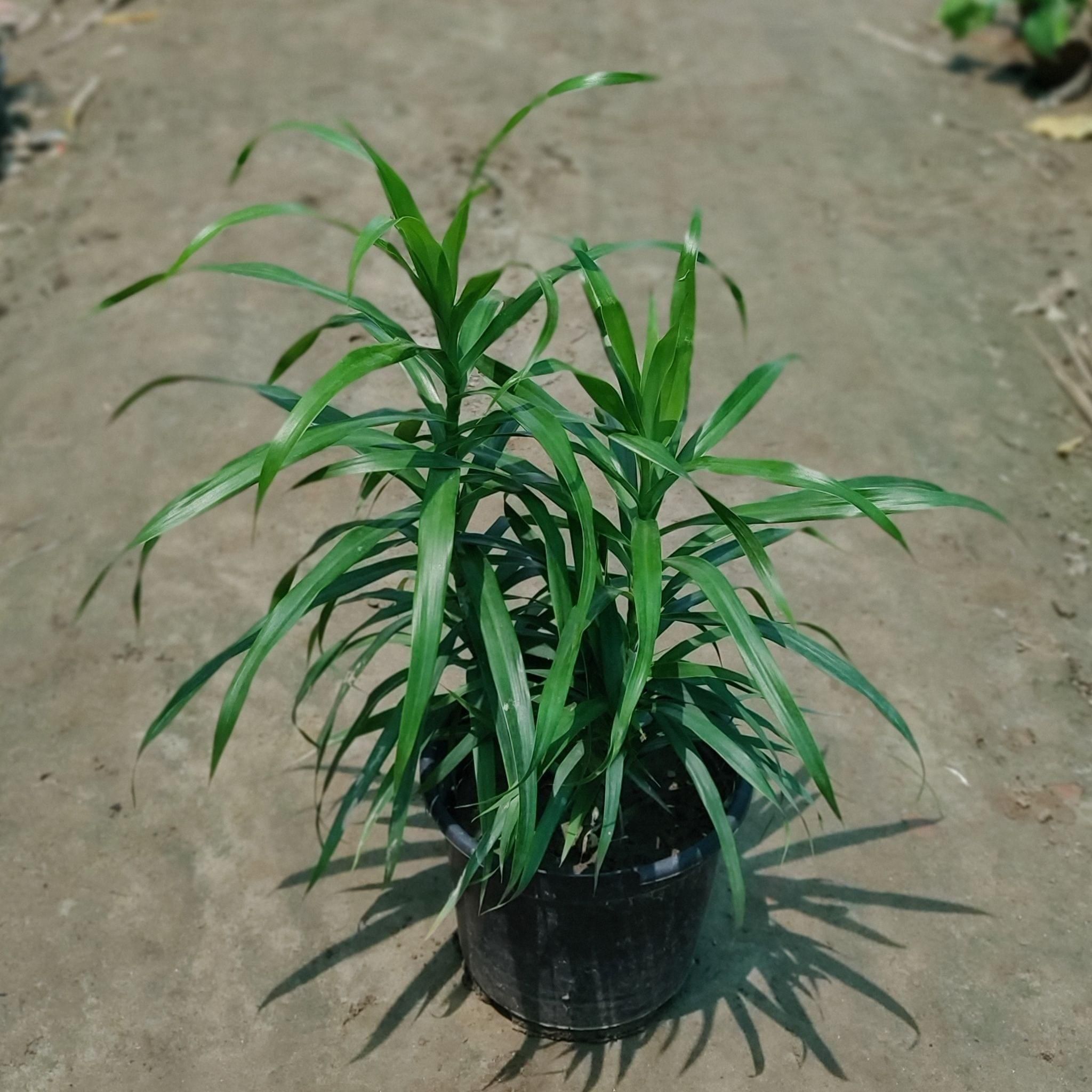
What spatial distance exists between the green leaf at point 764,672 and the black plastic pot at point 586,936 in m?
0.32

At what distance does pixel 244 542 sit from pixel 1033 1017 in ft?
7.41

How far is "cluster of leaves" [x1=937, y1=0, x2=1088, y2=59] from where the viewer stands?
5.93 metres

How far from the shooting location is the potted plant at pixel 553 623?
6.26ft

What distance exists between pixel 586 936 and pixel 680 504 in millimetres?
1588

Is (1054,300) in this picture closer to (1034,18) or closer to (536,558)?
(1034,18)

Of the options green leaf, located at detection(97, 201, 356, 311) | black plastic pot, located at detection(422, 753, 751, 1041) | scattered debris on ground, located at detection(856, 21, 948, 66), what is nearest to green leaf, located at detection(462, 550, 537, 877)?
black plastic pot, located at detection(422, 753, 751, 1041)

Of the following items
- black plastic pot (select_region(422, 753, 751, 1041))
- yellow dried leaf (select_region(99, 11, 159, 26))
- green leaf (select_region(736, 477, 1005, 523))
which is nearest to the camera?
green leaf (select_region(736, 477, 1005, 523))

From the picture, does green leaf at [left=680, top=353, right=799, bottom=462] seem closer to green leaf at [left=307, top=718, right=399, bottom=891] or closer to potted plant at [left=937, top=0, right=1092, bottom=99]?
green leaf at [left=307, top=718, right=399, bottom=891]

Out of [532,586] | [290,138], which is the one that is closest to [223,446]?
[532,586]

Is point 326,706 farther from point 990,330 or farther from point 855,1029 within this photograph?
point 990,330

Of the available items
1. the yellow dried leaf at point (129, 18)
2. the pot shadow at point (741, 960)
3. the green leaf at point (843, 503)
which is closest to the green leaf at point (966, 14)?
the yellow dried leaf at point (129, 18)

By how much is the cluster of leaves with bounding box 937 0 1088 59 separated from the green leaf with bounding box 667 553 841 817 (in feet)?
16.2

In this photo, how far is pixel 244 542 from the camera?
367cm

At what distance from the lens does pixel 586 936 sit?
2.29 meters
